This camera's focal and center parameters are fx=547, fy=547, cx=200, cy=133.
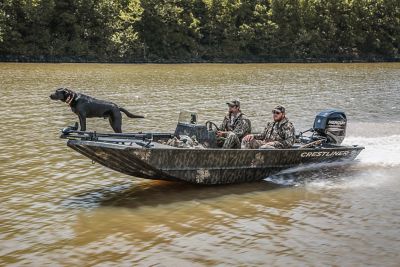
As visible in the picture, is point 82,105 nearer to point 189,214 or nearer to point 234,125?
point 234,125

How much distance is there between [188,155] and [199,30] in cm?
7178

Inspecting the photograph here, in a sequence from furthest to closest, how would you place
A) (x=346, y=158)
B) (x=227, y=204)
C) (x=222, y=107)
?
(x=222, y=107) < (x=346, y=158) < (x=227, y=204)

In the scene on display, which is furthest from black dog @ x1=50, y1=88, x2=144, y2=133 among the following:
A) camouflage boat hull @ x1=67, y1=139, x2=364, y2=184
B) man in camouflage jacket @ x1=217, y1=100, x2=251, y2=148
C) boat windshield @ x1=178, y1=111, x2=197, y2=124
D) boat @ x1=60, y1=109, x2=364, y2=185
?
man in camouflage jacket @ x1=217, y1=100, x2=251, y2=148

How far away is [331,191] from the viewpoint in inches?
476

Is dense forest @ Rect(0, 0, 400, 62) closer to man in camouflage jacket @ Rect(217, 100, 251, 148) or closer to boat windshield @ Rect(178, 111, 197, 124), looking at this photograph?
man in camouflage jacket @ Rect(217, 100, 251, 148)

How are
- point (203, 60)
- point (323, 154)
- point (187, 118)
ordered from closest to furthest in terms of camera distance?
point (187, 118), point (323, 154), point (203, 60)

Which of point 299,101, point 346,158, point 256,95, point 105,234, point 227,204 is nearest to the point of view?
point 105,234

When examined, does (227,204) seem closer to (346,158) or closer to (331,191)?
(331,191)

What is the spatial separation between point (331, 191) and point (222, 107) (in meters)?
13.9

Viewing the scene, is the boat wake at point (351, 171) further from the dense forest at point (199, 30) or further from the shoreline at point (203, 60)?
the dense forest at point (199, 30)

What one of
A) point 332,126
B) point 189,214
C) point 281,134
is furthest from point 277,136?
point 189,214

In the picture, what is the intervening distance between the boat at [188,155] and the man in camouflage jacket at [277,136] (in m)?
0.36

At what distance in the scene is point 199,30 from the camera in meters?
81.4

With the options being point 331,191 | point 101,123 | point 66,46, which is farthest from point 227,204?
point 66,46
